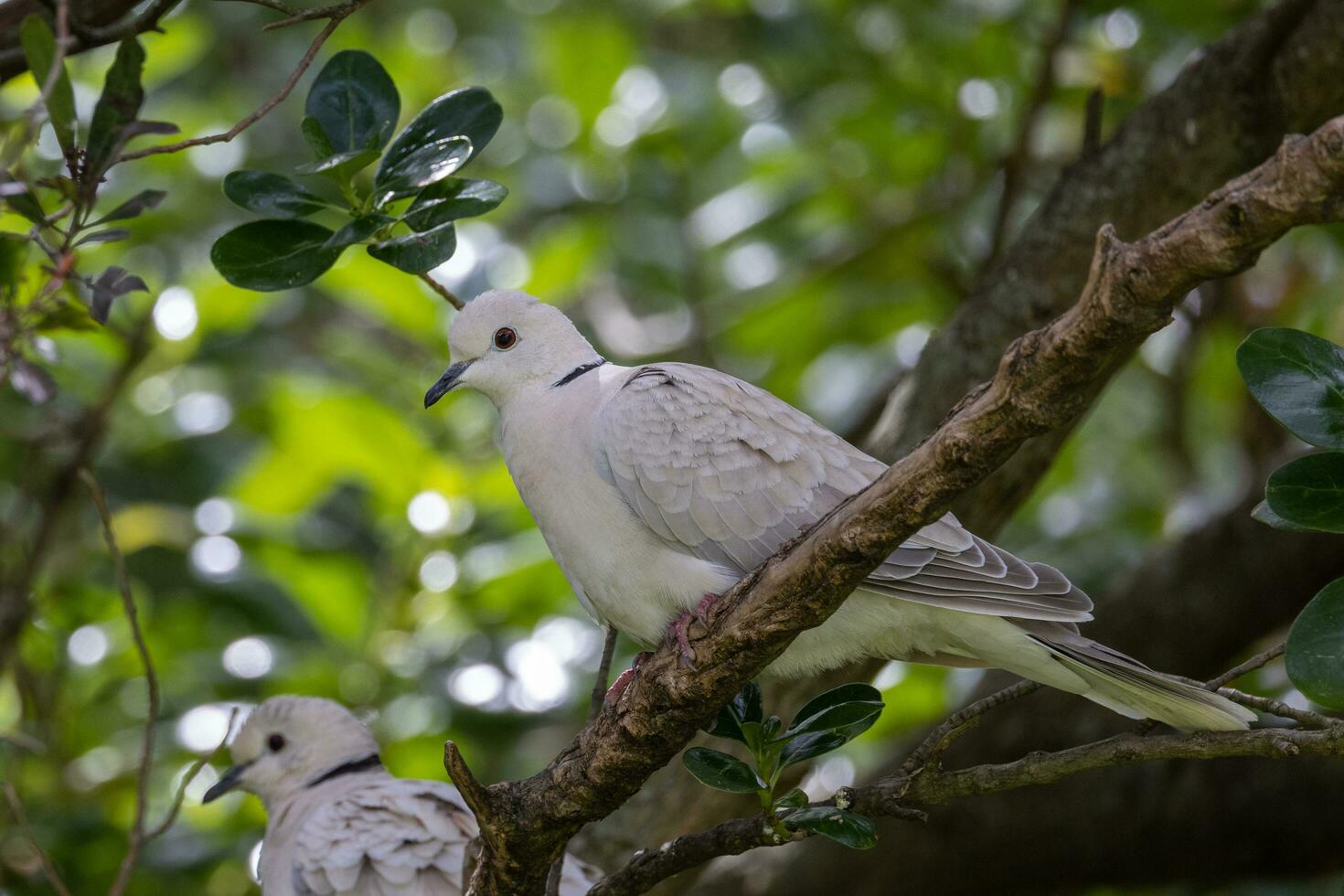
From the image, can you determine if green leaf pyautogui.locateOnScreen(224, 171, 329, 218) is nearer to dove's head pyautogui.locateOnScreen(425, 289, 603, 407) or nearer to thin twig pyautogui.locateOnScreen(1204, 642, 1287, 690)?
dove's head pyautogui.locateOnScreen(425, 289, 603, 407)

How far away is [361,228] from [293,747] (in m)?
2.09

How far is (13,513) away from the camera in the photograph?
4363 millimetres

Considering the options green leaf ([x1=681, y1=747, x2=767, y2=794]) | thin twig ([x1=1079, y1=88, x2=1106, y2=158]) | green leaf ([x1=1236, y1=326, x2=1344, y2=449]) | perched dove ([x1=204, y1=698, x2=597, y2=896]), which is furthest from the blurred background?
green leaf ([x1=1236, y1=326, x2=1344, y2=449])

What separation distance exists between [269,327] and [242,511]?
144 centimetres

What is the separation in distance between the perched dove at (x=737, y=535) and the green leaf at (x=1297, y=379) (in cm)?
63

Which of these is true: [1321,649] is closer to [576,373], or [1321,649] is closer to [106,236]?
[576,373]

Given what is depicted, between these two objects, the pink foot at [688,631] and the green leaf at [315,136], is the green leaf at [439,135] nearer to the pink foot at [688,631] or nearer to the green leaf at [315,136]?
the green leaf at [315,136]

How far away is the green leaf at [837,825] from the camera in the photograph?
2225mm

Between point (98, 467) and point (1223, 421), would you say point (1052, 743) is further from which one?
point (98, 467)

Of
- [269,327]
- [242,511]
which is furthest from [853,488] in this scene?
[269,327]

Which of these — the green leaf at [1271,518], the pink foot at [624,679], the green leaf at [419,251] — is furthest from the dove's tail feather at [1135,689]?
the green leaf at [419,251]

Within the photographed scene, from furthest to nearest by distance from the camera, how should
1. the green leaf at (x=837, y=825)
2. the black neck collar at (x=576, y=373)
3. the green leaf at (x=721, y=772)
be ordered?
the black neck collar at (x=576, y=373)
the green leaf at (x=721, y=772)
the green leaf at (x=837, y=825)

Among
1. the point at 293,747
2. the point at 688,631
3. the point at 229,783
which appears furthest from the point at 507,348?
the point at 229,783

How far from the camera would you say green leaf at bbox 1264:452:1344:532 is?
2.12 metres
